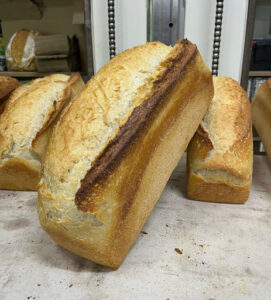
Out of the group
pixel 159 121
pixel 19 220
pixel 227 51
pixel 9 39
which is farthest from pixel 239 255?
pixel 9 39

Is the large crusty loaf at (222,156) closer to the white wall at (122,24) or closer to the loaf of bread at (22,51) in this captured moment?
the white wall at (122,24)

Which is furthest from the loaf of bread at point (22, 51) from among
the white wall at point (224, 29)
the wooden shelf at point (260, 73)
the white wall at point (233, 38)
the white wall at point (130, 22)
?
the wooden shelf at point (260, 73)

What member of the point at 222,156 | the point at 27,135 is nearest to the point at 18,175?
the point at 27,135

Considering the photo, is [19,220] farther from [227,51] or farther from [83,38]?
[83,38]

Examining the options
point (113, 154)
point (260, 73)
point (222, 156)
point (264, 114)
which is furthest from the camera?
point (260, 73)

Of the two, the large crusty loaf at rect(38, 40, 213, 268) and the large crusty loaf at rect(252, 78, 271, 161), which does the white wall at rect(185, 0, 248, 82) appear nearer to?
the large crusty loaf at rect(252, 78, 271, 161)

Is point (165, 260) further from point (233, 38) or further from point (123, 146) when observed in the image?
point (233, 38)
